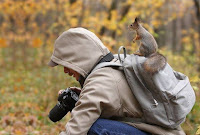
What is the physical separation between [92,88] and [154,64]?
539 millimetres

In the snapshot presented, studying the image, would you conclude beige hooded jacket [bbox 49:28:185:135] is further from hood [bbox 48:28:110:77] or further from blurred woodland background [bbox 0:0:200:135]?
blurred woodland background [bbox 0:0:200:135]

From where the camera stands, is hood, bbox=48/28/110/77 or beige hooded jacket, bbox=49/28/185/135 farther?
hood, bbox=48/28/110/77

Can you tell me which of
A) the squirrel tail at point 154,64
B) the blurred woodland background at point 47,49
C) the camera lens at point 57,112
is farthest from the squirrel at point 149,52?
the blurred woodland background at point 47,49

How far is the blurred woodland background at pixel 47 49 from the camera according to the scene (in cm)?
496

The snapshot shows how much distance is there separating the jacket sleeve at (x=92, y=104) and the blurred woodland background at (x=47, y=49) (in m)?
1.39

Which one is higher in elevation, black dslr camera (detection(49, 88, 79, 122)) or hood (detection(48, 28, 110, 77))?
hood (detection(48, 28, 110, 77))

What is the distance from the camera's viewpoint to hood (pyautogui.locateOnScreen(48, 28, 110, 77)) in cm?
264

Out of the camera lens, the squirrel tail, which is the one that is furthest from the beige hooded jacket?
the camera lens

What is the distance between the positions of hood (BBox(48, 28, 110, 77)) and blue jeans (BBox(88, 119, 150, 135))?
0.45 meters

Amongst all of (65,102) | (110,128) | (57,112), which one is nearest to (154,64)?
(110,128)

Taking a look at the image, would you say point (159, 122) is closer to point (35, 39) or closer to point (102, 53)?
point (102, 53)

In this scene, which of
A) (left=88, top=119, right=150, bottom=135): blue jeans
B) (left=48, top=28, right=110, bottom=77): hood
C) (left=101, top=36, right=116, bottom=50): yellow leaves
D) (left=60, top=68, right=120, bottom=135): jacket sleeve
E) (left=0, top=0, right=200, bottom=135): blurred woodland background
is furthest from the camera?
(left=101, top=36, right=116, bottom=50): yellow leaves

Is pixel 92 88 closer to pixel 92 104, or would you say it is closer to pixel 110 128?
pixel 92 104

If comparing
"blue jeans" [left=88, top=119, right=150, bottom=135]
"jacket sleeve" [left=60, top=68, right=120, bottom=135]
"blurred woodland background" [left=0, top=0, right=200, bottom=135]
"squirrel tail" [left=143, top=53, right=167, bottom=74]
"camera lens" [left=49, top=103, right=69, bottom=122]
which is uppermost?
"squirrel tail" [left=143, top=53, right=167, bottom=74]
